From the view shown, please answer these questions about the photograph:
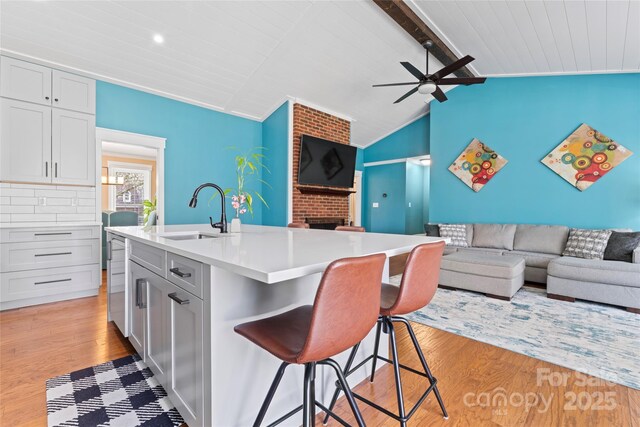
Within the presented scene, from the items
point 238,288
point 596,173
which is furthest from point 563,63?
Result: point 238,288

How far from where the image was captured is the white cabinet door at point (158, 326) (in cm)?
148

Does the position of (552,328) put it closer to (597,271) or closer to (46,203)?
(597,271)

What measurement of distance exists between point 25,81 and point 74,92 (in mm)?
406

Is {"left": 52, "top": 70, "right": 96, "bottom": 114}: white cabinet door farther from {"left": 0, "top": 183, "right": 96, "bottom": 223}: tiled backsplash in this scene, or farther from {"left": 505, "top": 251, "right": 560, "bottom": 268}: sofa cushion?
{"left": 505, "top": 251, "right": 560, "bottom": 268}: sofa cushion

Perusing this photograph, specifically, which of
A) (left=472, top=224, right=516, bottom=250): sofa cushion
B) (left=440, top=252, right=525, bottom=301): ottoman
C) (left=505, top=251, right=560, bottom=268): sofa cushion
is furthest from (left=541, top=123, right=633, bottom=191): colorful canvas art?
(left=440, top=252, right=525, bottom=301): ottoman

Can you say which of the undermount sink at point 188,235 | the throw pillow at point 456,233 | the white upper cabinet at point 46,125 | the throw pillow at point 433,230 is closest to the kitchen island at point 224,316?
the undermount sink at point 188,235

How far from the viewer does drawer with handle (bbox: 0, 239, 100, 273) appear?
3.07 metres

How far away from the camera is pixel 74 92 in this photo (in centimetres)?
346

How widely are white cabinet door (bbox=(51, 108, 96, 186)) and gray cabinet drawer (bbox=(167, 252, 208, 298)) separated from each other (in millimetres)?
3006

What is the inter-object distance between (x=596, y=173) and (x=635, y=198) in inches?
20.9

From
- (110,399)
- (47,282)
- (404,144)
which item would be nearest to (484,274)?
(110,399)

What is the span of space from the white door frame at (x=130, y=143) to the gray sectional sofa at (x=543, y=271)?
4059 mm

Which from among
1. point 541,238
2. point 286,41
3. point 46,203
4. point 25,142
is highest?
point 286,41

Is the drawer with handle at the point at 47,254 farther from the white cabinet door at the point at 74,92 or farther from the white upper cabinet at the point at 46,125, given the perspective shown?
the white cabinet door at the point at 74,92
